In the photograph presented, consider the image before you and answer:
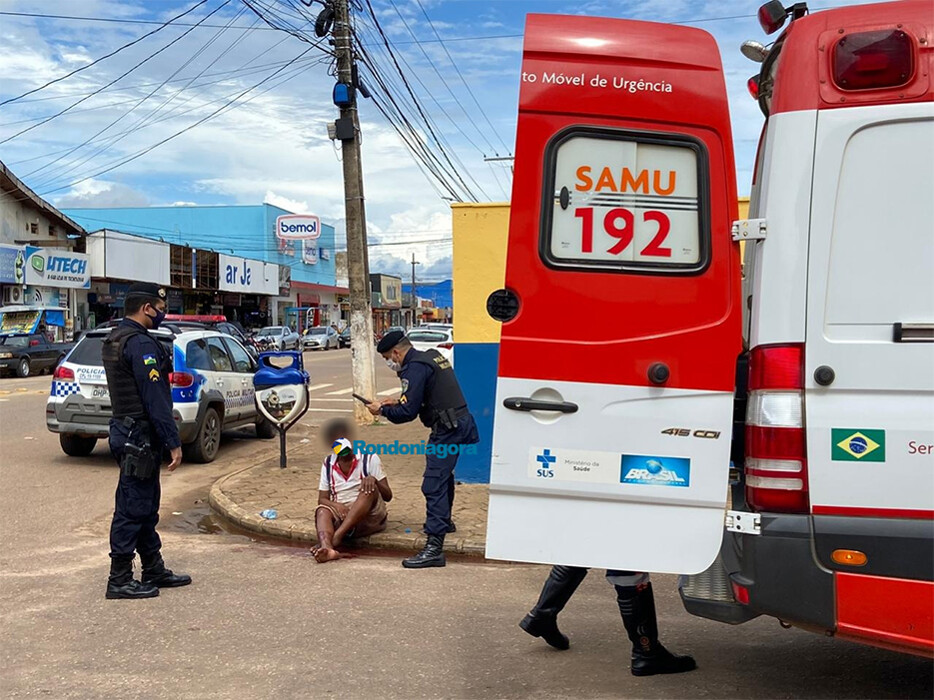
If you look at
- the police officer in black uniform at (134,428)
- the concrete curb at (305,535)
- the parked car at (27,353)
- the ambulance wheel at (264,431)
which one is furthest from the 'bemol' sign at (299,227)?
the police officer in black uniform at (134,428)

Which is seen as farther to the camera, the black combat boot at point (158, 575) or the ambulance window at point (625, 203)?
the black combat boot at point (158, 575)

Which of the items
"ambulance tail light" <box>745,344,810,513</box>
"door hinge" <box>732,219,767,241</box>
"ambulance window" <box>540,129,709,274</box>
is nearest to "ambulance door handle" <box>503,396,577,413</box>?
"ambulance window" <box>540,129,709,274</box>

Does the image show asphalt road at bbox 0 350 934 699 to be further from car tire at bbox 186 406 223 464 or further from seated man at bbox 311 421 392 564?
car tire at bbox 186 406 223 464

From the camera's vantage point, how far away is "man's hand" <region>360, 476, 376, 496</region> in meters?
6.52

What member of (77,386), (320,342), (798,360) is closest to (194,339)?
(77,386)

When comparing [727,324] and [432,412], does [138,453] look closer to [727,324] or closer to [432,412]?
[432,412]

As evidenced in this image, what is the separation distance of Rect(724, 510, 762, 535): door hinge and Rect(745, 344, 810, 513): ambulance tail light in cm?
4

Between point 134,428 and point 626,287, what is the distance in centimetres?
353

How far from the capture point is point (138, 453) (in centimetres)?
534

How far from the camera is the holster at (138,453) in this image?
5.33 meters

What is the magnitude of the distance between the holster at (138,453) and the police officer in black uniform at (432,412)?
4.85 ft

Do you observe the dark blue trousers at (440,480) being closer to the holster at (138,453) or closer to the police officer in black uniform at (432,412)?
the police officer in black uniform at (432,412)

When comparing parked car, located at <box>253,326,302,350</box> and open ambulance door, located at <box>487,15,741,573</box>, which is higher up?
open ambulance door, located at <box>487,15,741,573</box>

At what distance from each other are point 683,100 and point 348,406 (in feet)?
50.0
